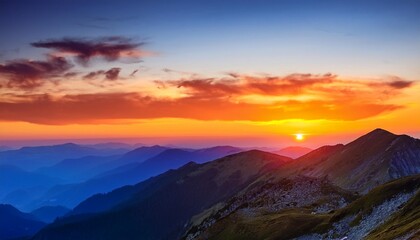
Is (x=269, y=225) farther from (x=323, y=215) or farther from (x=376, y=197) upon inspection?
(x=376, y=197)

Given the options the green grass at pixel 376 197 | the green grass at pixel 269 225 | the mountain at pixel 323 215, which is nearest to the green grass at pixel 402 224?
the mountain at pixel 323 215

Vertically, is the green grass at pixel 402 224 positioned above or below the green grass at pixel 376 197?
below

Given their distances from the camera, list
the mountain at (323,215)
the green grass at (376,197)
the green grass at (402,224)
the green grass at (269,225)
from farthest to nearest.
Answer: the green grass at (269,225) → the green grass at (376,197) → the mountain at (323,215) → the green grass at (402,224)

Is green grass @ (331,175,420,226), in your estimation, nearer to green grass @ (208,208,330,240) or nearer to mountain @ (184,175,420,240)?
mountain @ (184,175,420,240)

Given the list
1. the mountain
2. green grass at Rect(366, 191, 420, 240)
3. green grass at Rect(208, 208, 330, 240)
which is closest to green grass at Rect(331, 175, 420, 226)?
the mountain

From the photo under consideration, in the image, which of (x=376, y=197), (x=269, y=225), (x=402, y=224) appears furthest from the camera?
(x=269, y=225)

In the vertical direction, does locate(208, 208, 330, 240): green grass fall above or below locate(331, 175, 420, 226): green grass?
below

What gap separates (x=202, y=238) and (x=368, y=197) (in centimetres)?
6586

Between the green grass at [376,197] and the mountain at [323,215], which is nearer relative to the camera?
the mountain at [323,215]

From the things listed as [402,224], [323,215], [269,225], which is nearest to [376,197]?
[323,215]

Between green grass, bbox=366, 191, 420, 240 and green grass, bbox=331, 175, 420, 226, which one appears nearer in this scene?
green grass, bbox=366, 191, 420, 240

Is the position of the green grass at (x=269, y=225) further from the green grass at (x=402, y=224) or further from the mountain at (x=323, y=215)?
the green grass at (x=402, y=224)

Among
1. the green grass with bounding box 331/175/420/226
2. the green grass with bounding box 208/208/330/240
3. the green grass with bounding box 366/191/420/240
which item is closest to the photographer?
the green grass with bounding box 366/191/420/240

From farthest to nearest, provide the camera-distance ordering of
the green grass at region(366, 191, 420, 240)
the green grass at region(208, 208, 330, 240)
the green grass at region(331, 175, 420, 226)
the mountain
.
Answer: the green grass at region(208, 208, 330, 240) < the green grass at region(331, 175, 420, 226) < the mountain < the green grass at region(366, 191, 420, 240)
